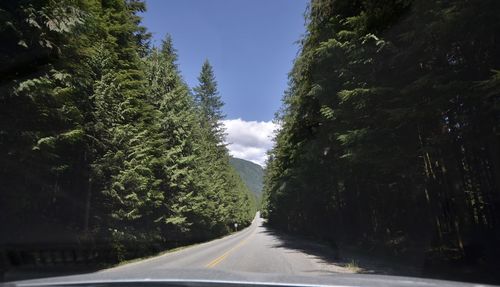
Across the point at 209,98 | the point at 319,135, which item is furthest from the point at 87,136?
the point at 209,98

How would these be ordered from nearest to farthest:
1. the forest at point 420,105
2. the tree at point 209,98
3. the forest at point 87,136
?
the forest at point 420,105 < the forest at point 87,136 < the tree at point 209,98

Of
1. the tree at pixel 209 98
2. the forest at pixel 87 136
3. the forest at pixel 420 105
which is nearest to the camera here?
the forest at pixel 420 105

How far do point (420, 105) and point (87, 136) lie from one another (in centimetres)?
1273

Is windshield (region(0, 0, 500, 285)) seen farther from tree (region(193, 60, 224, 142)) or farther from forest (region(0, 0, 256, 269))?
tree (region(193, 60, 224, 142))

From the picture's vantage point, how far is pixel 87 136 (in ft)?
55.1

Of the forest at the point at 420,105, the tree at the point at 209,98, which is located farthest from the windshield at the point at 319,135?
the tree at the point at 209,98

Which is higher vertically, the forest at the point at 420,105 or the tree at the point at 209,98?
the tree at the point at 209,98

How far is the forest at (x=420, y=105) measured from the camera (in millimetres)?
10000

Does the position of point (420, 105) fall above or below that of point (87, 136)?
below

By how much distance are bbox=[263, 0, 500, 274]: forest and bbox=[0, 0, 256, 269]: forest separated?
8531 millimetres

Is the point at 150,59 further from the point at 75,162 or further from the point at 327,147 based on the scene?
the point at 327,147

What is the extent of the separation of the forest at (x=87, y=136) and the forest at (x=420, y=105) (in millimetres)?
8531

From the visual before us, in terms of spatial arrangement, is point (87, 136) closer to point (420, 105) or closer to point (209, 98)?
point (420, 105)

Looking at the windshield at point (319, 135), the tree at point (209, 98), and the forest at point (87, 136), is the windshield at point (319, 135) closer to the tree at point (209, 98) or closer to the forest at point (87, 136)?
the forest at point (87, 136)
